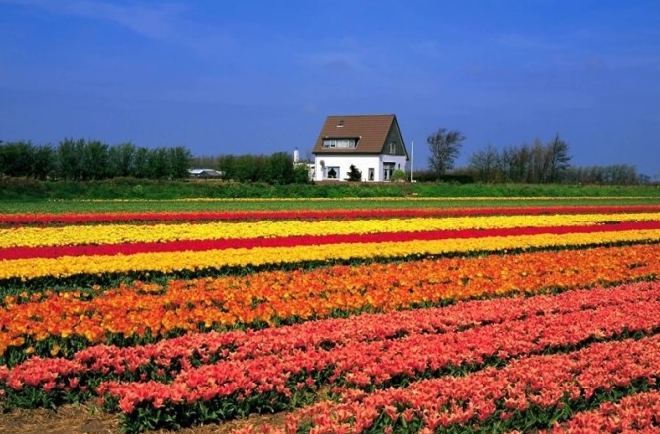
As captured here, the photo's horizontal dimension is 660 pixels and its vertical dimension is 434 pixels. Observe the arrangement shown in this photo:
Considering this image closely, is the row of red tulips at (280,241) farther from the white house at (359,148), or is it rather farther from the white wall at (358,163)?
the white house at (359,148)

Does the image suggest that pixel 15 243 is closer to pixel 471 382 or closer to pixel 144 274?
pixel 144 274

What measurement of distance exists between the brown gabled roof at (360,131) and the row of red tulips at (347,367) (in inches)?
2939

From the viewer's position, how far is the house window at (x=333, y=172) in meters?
84.9

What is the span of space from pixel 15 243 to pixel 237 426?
43.6ft

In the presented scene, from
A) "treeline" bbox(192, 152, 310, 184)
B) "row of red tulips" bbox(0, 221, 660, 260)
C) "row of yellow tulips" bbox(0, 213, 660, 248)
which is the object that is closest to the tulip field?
"row of red tulips" bbox(0, 221, 660, 260)

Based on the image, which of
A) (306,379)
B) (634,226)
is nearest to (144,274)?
(306,379)

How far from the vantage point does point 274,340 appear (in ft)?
26.0

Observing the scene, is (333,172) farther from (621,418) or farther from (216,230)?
(621,418)

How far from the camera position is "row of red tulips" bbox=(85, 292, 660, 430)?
625cm

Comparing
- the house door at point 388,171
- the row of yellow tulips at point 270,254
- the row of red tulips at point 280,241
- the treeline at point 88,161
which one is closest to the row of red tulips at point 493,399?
the row of yellow tulips at point 270,254

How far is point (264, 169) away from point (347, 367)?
6207 centimetres

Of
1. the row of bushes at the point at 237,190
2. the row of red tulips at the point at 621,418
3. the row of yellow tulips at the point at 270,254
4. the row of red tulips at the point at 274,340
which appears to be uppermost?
the row of bushes at the point at 237,190

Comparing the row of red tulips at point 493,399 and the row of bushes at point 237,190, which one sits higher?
the row of bushes at point 237,190

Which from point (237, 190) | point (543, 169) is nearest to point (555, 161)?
point (543, 169)
